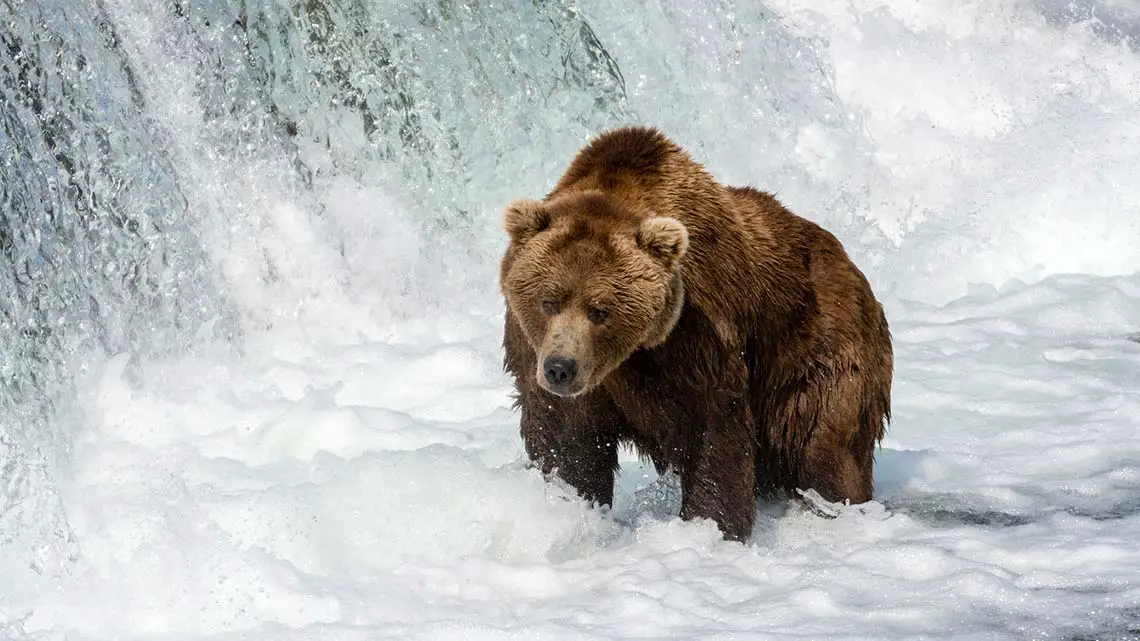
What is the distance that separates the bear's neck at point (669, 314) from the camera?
206 inches

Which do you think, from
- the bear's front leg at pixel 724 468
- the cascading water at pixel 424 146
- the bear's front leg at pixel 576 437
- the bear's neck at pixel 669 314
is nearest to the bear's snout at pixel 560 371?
the bear's neck at pixel 669 314

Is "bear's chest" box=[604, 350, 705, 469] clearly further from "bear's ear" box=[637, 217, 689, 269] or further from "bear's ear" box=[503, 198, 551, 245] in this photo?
"bear's ear" box=[503, 198, 551, 245]

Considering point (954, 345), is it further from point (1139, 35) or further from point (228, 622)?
point (1139, 35)

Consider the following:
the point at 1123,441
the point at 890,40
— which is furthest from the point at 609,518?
the point at 890,40

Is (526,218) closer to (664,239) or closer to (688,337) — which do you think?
(664,239)

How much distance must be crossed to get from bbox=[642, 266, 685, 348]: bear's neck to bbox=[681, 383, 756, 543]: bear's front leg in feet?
1.20

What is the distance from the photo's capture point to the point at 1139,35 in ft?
48.5

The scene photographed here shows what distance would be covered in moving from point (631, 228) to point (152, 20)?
5.12 meters

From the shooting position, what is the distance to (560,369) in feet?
16.4

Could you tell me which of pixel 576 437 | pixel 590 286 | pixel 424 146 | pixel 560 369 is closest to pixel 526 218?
pixel 590 286

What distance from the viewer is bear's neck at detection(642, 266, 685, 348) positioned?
5.23 m

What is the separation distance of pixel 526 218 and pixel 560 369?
60 cm

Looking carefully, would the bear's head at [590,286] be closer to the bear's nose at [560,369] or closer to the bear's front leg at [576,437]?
the bear's nose at [560,369]

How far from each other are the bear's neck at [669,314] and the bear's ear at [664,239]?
0.08 metres
